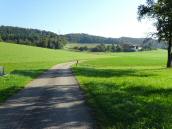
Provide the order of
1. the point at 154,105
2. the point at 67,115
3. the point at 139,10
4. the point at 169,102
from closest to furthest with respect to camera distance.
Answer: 1. the point at 67,115
2. the point at 154,105
3. the point at 169,102
4. the point at 139,10

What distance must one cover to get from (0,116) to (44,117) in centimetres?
177

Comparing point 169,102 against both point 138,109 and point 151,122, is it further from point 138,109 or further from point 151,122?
point 151,122

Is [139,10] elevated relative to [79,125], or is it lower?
elevated

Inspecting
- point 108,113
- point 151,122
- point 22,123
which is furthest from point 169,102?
point 22,123

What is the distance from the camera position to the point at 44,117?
14242 mm

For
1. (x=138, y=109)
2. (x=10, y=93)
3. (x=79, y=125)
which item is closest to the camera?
(x=79, y=125)

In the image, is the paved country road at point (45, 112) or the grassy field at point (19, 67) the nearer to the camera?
the paved country road at point (45, 112)

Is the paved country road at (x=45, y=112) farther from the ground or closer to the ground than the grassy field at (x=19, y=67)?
farther from the ground

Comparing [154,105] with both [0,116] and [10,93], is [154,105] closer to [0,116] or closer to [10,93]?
[0,116]

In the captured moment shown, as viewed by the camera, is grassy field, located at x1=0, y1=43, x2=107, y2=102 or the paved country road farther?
grassy field, located at x1=0, y1=43, x2=107, y2=102

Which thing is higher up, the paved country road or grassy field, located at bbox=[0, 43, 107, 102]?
the paved country road

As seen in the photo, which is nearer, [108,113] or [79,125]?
[79,125]

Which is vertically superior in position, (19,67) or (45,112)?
(45,112)

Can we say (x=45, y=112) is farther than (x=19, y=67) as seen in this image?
No
